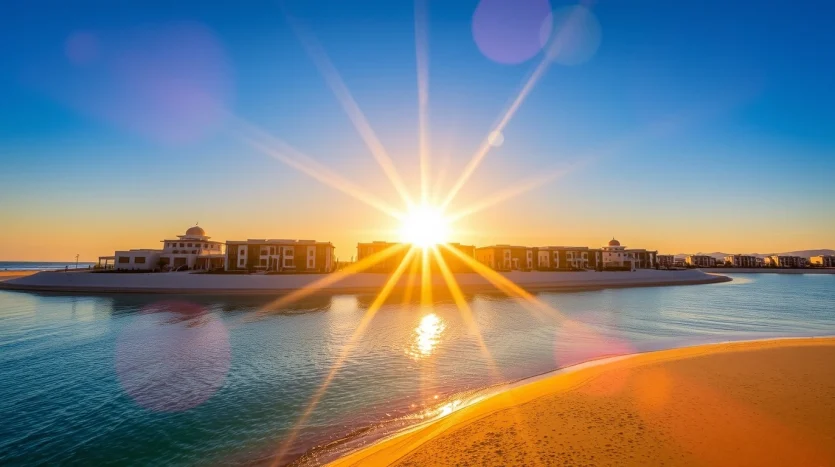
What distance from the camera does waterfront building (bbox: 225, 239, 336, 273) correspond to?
68.2 meters

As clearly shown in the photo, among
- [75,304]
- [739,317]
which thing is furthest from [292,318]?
[739,317]

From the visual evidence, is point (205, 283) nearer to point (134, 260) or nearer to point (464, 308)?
point (134, 260)

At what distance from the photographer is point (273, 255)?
68.9 m

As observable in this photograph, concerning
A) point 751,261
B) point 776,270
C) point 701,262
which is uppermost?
point 751,261

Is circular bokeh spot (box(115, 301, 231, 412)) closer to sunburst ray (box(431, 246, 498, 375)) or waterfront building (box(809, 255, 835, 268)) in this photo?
sunburst ray (box(431, 246, 498, 375))

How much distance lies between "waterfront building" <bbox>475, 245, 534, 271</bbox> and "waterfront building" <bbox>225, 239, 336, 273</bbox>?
4301 centimetres

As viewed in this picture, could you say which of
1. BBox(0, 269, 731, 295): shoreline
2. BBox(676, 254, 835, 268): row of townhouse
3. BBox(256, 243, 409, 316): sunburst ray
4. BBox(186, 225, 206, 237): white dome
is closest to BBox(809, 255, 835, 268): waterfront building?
BBox(676, 254, 835, 268): row of townhouse

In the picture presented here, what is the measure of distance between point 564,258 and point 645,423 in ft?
309

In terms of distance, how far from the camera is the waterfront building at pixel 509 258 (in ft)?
295

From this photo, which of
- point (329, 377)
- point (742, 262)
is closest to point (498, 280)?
point (329, 377)

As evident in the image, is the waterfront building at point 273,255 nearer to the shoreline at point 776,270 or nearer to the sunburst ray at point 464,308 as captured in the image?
the sunburst ray at point 464,308

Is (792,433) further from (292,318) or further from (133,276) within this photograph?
(133,276)

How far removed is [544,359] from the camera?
55.9 feet

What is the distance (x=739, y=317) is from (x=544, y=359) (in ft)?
84.8
